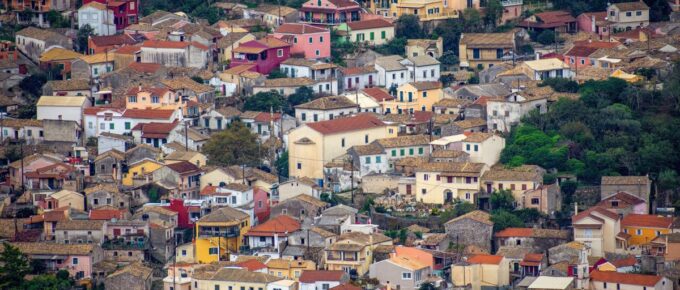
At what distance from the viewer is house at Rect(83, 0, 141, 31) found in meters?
75.8

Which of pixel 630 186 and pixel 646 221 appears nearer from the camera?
pixel 646 221

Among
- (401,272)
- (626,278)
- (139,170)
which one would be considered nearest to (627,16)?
(139,170)

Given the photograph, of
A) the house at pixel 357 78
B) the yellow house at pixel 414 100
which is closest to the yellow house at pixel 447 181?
the yellow house at pixel 414 100

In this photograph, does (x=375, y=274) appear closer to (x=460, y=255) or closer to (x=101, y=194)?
(x=460, y=255)

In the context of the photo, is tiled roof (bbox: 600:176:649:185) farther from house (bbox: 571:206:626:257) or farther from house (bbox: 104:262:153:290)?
house (bbox: 104:262:153:290)

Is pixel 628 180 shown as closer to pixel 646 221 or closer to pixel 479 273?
pixel 646 221

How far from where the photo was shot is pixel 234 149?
209 feet

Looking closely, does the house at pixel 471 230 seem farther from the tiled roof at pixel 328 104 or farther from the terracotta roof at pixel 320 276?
the tiled roof at pixel 328 104

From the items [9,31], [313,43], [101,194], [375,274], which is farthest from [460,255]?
[9,31]

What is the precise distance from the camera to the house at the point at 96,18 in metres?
75.1

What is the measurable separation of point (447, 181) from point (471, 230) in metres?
2.55

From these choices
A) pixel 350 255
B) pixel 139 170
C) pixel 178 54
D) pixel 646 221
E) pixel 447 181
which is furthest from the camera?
pixel 178 54

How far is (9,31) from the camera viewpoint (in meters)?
75.4

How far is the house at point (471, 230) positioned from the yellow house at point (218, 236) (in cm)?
571
